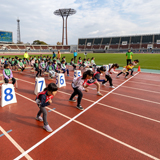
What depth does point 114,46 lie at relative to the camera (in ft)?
250

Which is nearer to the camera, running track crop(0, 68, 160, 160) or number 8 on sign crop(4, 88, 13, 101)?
running track crop(0, 68, 160, 160)

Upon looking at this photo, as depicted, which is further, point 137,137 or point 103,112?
point 103,112

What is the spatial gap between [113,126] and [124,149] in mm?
989

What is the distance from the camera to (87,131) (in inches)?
153

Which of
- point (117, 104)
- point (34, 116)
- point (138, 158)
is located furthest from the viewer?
point (117, 104)

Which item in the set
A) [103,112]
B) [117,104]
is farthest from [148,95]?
[103,112]

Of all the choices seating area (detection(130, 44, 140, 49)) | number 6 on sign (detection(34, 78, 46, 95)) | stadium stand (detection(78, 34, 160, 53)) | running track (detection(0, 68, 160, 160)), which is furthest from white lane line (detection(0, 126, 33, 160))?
seating area (detection(130, 44, 140, 49))

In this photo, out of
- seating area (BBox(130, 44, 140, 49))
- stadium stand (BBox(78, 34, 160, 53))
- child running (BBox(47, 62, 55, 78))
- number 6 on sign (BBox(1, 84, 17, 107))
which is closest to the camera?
number 6 on sign (BBox(1, 84, 17, 107))

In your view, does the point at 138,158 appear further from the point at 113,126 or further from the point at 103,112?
the point at 103,112


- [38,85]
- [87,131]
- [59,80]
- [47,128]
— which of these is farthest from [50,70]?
[87,131]

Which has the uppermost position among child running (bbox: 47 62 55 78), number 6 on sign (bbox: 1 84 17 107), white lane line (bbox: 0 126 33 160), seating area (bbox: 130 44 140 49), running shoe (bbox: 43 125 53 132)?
seating area (bbox: 130 44 140 49)

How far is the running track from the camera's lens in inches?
121

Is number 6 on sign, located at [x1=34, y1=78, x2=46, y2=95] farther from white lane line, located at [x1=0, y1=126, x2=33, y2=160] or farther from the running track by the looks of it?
white lane line, located at [x1=0, y1=126, x2=33, y2=160]

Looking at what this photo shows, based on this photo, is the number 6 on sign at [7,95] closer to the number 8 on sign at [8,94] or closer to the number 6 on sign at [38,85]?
the number 8 on sign at [8,94]
